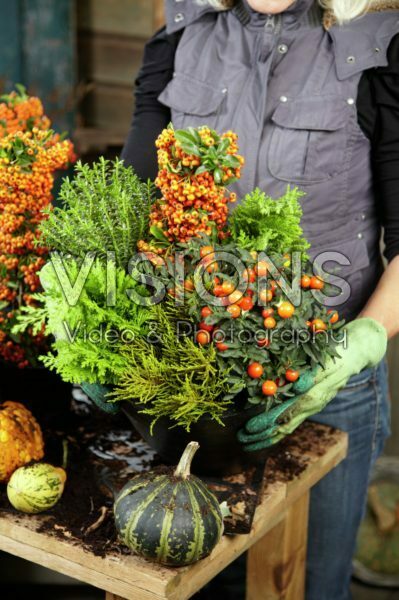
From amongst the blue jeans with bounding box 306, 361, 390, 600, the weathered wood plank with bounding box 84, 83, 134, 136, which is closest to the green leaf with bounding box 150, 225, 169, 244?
the blue jeans with bounding box 306, 361, 390, 600

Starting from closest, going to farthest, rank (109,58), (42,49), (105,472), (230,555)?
(230,555) → (105,472) → (42,49) → (109,58)

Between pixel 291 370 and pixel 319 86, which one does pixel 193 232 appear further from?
pixel 319 86

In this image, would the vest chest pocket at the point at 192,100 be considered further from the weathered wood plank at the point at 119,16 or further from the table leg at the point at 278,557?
the weathered wood plank at the point at 119,16

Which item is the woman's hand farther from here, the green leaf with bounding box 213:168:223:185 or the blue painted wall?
the blue painted wall

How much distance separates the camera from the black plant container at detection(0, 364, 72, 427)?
126cm

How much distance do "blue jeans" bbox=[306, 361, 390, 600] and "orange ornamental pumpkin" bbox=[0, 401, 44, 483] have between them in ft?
1.81

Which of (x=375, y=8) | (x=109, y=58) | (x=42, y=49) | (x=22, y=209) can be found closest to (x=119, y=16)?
(x=109, y=58)

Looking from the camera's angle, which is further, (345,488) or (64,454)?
(345,488)

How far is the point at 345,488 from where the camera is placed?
1.50 metres

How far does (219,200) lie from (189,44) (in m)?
0.63

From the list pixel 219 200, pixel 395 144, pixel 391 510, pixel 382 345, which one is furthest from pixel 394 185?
pixel 391 510

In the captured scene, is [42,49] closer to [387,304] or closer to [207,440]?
[387,304]

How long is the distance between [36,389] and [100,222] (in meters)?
0.34

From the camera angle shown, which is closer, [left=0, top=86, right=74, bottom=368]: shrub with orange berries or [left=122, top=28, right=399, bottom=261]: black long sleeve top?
[left=0, top=86, right=74, bottom=368]: shrub with orange berries
